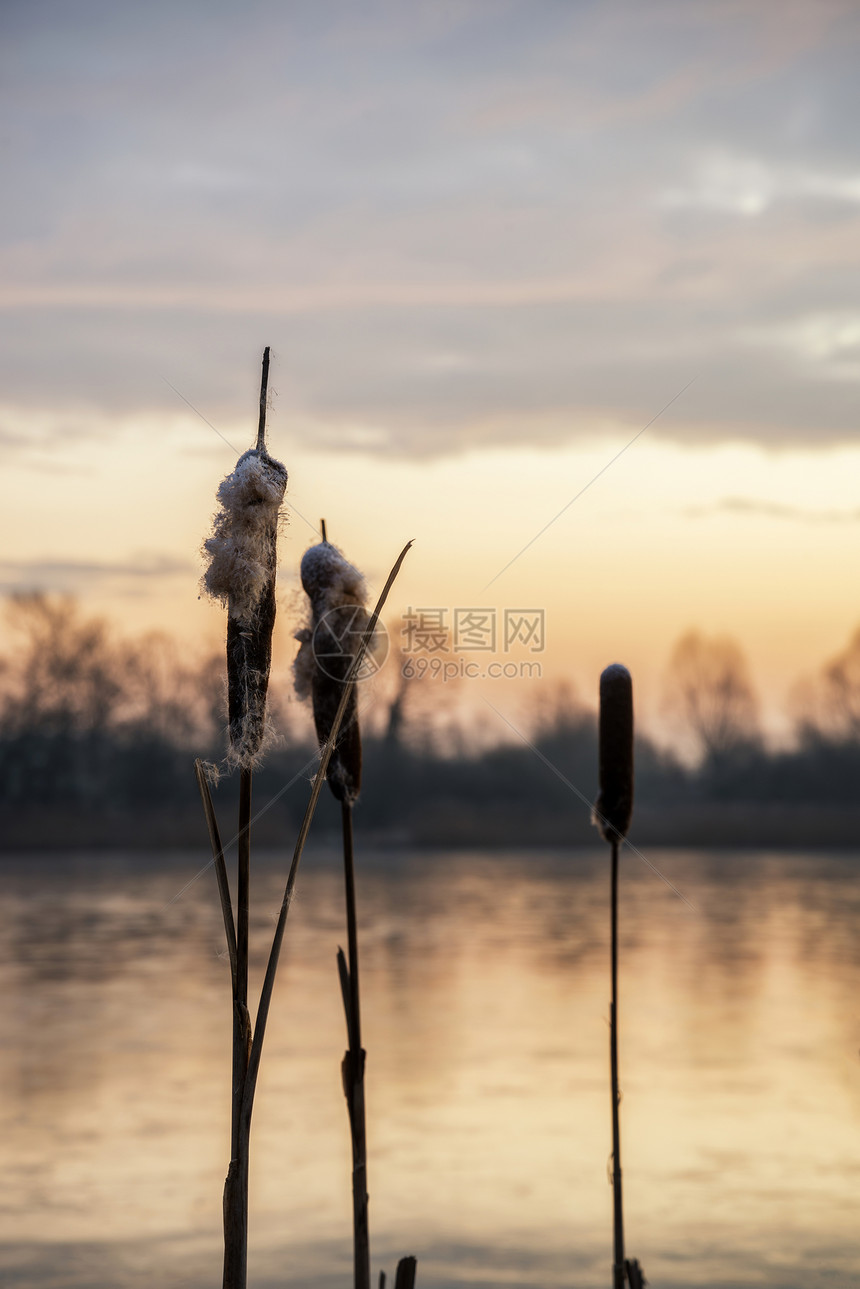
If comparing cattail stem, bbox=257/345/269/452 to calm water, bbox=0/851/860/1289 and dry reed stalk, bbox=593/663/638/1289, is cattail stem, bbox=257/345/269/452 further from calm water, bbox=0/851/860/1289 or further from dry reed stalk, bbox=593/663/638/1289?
calm water, bbox=0/851/860/1289

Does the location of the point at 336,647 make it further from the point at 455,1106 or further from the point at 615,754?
the point at 455,1106

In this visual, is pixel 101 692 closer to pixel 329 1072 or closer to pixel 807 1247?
pixel 329 1072

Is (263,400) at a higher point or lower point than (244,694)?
higher

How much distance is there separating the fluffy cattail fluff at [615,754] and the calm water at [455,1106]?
11.0 feet

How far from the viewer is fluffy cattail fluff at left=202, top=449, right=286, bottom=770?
231cm

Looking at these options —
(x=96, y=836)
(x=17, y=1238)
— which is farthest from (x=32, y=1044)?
(x=96, y=836)

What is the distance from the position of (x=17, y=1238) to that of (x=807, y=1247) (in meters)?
3.95

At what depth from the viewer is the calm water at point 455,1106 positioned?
647 centimetres

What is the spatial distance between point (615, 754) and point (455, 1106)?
625cm

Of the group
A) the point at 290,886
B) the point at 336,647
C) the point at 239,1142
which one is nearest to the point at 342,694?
the point at 336,647

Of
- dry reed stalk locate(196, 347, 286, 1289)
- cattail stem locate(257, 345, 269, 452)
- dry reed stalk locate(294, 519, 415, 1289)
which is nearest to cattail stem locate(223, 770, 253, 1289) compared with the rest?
dry reed stalk locate(196, 347, 286, 1289)

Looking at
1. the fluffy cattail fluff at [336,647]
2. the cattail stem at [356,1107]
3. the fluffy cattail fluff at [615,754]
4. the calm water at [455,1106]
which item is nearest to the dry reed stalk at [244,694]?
the fluffy cattail fluff at [336,647]

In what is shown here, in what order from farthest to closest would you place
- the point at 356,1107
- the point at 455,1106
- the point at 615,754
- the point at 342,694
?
the point at 455,1106 < the point at 615,754 < the point at 356,1107 < the point at 342,694

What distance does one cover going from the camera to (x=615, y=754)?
3.67 m
